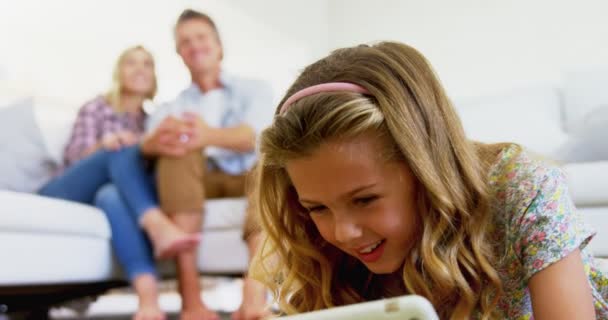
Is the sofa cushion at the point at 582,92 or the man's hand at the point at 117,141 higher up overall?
the man's hand at the point at 117,141

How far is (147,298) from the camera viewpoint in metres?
1.49

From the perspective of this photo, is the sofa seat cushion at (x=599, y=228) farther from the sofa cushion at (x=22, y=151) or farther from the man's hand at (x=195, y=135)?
the sofa cushion at (x=22, y=151)

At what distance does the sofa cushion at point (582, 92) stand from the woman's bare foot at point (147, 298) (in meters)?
1.25

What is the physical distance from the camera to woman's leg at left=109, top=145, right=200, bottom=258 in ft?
4.96

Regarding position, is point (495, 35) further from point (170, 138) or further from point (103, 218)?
point (103, 218)

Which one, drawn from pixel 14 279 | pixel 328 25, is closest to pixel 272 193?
pixel 14 279

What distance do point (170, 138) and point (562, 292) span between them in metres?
1.11

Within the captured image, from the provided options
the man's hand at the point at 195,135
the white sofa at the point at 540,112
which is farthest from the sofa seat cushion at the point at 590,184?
the man's hand at the point at 195,135

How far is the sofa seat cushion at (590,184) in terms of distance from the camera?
1315mm

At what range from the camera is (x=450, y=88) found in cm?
252

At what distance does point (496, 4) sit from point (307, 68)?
1.87 meters

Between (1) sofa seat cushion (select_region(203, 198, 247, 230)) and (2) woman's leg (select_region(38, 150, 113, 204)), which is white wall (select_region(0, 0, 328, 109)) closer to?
(2) woman's leg (select_region(38, 150, 113, 204))

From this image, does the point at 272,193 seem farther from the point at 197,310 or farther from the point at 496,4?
the point at 496,4

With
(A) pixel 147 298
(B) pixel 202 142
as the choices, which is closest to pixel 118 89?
(B) pixel 202 142
